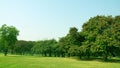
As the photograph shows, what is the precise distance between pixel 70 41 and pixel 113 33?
19226mm

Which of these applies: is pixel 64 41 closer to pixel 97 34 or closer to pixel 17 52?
pixel 97 34

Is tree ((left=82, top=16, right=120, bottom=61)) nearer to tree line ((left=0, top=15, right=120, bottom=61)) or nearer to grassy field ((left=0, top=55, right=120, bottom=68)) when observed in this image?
tree line ((left=0, top=15, right=120, bottom=61))

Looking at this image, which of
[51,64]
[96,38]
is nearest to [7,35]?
[96,38]

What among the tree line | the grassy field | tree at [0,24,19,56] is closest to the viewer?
the grassy field

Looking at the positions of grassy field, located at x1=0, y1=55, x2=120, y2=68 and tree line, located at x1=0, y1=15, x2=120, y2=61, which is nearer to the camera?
grassy field, located at x1=0, y1=55, x2=120, y2=68

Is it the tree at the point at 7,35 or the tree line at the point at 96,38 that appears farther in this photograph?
the tree at the point at 7,35

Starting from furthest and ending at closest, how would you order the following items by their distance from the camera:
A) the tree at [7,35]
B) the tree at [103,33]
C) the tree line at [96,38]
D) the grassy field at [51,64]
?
1. the tree at [7,35]
2. the tree line at [96,38]
3. the tree at [103,33]
4. the grassy field at [51,64]

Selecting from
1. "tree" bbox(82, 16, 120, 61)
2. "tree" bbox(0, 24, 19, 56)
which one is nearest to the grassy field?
"tree" bbox(82, 16, 120, 61)

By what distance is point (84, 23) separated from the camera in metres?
77.4

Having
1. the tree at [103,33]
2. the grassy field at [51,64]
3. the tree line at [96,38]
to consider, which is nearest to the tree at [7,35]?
the tree line at [96,38]

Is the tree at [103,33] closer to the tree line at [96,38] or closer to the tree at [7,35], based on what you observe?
the tree line at [96,38]

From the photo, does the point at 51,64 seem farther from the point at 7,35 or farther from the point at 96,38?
the point at 7,35

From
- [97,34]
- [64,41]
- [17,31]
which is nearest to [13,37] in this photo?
[17,31]

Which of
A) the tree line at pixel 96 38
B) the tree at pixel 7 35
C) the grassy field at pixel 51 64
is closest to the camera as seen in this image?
the grassy field at pixel 51 64
